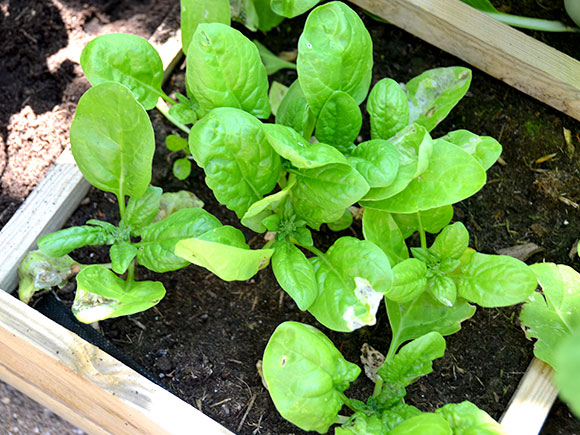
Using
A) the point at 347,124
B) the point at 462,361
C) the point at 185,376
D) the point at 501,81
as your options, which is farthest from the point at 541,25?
the point at 185,376

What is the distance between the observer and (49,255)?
123cm

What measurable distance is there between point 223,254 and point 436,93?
0.67m

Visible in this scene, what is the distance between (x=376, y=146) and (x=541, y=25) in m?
0.72

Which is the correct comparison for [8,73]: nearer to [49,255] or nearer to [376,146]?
[49,255]

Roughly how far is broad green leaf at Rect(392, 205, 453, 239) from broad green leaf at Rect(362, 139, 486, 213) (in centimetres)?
12

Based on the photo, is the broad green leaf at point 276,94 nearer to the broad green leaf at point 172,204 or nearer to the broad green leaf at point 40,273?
the broad green leaf at point 172,204

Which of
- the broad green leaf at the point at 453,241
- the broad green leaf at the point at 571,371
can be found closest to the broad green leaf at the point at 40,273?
the broad green leaf at the point at 453,241

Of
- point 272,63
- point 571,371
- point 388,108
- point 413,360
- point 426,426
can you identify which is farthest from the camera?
point 272,63

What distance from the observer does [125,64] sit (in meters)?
1.30

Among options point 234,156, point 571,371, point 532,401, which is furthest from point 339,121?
point 571,371

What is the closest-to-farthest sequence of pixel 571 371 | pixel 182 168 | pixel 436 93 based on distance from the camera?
1. pixel 571 371
2. pixel 436 93
3. pixel 182 168

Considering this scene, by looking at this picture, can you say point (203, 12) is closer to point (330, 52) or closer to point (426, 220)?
point (330, 52)

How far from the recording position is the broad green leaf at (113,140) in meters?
1.15

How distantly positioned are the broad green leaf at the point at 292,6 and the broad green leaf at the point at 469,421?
85 cm
